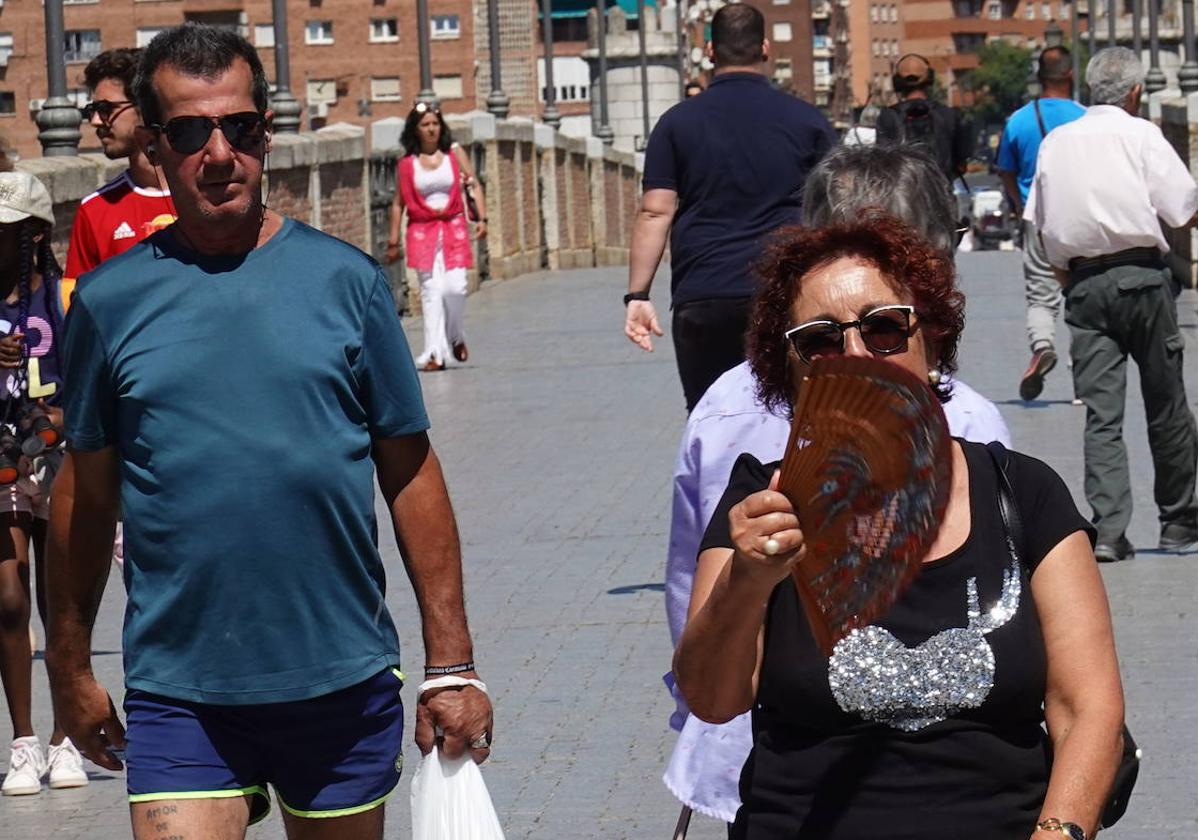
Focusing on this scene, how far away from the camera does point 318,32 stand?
11875 centimetres

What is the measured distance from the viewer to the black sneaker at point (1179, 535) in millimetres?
10102

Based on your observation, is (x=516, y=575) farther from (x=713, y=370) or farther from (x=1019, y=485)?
(x=1019, y=485)

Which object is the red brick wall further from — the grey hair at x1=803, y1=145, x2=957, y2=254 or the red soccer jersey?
the grey hair at x1=803, y1=145, x2=957, y2=254

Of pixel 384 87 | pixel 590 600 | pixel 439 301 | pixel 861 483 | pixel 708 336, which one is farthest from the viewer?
pixel 384 87

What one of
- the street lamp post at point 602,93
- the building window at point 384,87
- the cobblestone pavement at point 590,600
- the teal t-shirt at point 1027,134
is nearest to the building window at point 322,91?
the building window at point 384,87

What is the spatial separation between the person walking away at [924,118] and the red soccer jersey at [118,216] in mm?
7902

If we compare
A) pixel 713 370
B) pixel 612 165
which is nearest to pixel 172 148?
pixel 713 370

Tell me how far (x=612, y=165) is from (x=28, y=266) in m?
37.8

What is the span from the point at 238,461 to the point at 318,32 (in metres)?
117

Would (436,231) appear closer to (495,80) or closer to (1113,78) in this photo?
(1113,78)

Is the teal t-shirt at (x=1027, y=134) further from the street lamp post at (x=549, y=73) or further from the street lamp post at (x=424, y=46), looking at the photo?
the street lamp post at (x=549, y=73)

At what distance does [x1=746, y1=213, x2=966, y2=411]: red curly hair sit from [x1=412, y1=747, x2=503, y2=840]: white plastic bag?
0.80 m

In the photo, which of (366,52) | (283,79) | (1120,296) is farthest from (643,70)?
(366,52)

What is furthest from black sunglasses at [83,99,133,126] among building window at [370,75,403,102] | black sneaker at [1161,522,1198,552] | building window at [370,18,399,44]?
building window at [370,75,403,102]
